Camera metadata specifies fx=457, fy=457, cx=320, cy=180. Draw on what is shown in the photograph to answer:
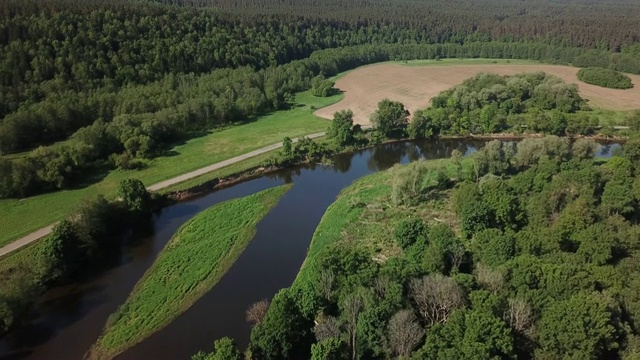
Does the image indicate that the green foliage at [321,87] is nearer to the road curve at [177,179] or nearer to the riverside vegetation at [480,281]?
the road curve at [177,179]

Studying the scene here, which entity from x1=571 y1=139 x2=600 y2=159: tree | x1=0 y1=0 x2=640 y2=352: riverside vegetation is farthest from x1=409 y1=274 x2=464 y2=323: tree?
x1=571 y1=139 x2=600 y2=159: tree

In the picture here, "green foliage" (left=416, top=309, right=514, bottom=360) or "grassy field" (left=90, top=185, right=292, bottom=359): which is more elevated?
"green foliage" (left=416, top=309, right=514, bottom=360)

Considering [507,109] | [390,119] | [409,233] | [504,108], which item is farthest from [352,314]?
[507,109]

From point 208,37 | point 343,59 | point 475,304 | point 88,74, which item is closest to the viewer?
point 475,304

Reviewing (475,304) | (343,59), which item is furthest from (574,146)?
(343,59)

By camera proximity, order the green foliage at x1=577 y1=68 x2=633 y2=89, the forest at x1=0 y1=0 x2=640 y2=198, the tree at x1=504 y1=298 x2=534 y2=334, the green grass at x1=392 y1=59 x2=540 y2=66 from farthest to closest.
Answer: the green grass at x1=392 y1=59 x2=540 y2=66
the green foliage at x1=577 y1=68 x2=633 y2=89
the forest at x1=0 y1=0 x2=640 y2=198
the tree at x1=504 y1=298 x2=534 y2=334

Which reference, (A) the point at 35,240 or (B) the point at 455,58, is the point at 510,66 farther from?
(A) the point at 35,240

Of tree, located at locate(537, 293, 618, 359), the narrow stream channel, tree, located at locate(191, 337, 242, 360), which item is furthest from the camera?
the narrow stream channel

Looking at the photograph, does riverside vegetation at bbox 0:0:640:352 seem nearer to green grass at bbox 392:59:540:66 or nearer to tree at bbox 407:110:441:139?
tree at bbox 407:110:441:139
